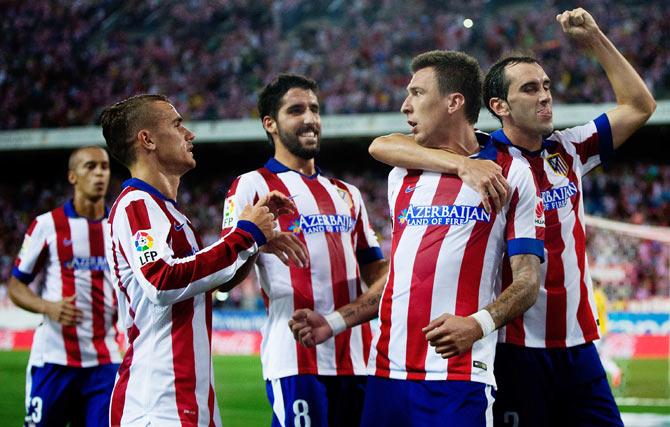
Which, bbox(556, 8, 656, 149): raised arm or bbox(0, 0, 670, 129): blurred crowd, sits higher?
bbox(0, 0, 670, 129): blurred crowd

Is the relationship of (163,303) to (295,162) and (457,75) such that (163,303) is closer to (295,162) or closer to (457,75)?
(457,75)

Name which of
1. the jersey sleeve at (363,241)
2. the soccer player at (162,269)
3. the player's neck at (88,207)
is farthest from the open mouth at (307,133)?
the player's neck at (88,207)

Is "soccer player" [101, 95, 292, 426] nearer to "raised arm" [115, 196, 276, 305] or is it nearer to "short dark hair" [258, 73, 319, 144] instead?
"raised arm" [115, 196, 276, 305]

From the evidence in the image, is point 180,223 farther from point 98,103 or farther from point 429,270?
point 98,103

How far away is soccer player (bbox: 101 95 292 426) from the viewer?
3.27 meters

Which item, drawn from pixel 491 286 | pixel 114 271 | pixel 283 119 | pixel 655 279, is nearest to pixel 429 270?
pixel 491 286

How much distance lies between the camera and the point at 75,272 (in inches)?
240

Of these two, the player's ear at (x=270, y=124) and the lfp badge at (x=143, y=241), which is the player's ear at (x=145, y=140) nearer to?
the lfp badge at (x=143, y=241)

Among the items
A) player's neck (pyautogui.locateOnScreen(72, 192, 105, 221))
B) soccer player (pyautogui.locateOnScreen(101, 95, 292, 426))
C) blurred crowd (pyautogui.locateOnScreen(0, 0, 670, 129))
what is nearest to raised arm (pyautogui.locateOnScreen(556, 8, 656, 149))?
soccer player (pyautogui.locateOnScreen(101, 95, 292, 426))

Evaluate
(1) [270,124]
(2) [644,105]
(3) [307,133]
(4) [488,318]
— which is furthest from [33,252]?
(2) [644,105]

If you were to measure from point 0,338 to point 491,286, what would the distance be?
17.0m

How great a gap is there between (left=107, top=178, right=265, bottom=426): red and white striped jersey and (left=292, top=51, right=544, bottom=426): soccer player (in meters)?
0.63

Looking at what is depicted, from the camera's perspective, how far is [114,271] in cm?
355

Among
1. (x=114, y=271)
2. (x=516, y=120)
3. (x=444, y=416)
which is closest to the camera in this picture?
(x=444, y=416)
